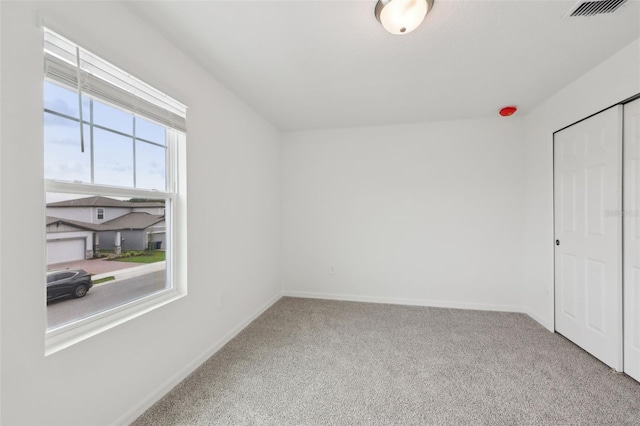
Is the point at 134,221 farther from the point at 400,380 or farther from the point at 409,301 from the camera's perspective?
the point at 409,301

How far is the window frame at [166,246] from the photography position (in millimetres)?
1288

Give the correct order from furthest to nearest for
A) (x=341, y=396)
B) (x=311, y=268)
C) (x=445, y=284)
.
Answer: (x=311, y=268) → (x=445, y=284) → (x=341, y=396)

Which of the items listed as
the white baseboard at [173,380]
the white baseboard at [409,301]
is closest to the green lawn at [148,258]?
the white baseboard at [173,380]

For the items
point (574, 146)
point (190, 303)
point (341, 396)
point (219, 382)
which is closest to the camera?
point (341, 396)

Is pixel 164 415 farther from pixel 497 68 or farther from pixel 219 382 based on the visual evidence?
pixel 497 68

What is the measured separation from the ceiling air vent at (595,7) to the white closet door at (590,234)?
897 mm

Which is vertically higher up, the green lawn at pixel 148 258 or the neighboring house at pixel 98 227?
the neighboring house at pixel 98 227

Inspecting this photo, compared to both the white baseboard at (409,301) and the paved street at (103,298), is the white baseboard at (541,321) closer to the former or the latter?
the white baseboard at (409,301)

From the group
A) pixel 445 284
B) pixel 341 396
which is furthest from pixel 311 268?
pixel 341 396

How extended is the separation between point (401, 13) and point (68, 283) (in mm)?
2335

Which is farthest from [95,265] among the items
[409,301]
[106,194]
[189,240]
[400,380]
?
[409,301]

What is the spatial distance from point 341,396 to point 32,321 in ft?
5.75

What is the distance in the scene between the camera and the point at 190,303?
2.07 metres

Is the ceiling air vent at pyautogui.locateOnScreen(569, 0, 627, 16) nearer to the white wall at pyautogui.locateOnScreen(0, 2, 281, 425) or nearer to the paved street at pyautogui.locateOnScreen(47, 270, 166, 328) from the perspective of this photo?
the white wall at pyautogui.locateOnScreen(0, 2, 281, 425)
